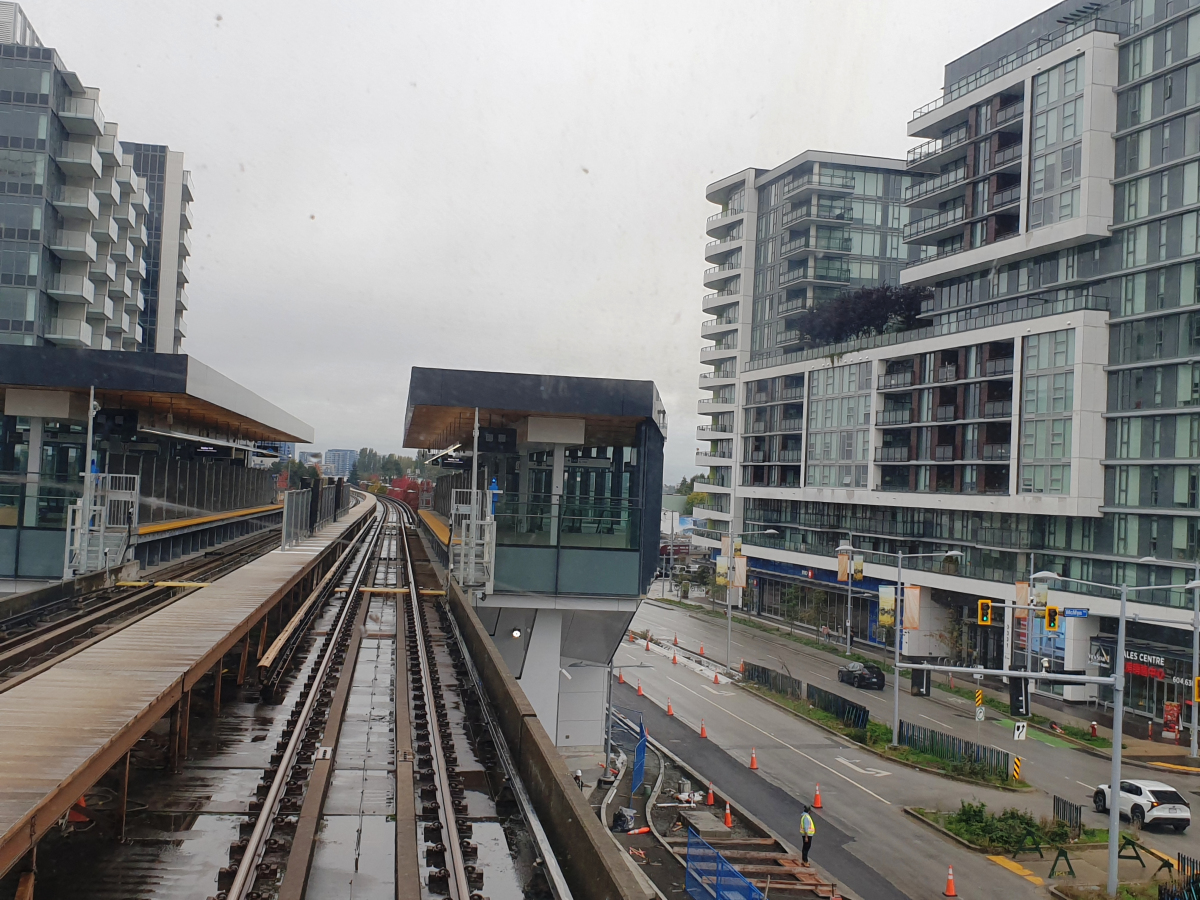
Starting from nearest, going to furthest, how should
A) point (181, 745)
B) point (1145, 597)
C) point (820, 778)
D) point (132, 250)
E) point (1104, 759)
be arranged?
1. point (181, 745)
2. point (820, 778)
3. point (1104, 759)
4. point (1145, 597)
5. point (132, 250)

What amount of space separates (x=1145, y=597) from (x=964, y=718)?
8433 mm

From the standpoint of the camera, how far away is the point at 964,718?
120 feet

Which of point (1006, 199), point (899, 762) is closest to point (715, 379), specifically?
point (1006, 199)

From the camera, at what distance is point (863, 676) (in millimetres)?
41188

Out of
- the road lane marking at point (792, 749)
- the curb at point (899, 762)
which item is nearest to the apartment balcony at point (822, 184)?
the road lane marking at point (792, 749)

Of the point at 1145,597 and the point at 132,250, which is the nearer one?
the point at 1145,597

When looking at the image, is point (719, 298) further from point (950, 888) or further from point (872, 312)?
point (950, 888)

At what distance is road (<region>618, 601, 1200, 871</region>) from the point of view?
26031 mm

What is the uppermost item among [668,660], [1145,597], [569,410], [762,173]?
[762,173]

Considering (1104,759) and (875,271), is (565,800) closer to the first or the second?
(1104,759)

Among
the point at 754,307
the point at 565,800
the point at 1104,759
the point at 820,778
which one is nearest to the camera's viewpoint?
the point at 565,800

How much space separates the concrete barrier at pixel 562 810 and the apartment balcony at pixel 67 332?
50.5 meters

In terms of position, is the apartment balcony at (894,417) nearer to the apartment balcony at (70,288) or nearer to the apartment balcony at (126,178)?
the apartment balcony at (70,288)

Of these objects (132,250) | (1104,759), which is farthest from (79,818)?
(132,250)
